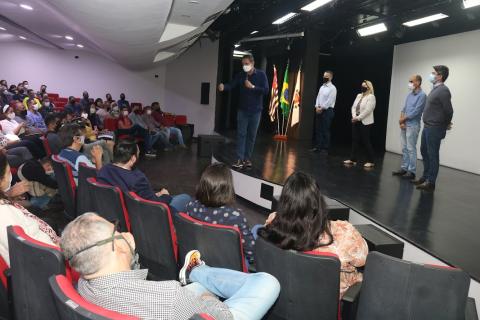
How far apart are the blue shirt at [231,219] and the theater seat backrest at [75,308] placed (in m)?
1.28

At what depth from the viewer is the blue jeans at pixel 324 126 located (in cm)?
788

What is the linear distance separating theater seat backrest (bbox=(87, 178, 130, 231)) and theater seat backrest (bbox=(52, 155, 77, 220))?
80 centimetres

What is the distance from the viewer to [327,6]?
7.98 m

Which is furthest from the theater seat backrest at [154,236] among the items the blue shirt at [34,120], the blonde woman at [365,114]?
the blue shirt at [34,120]

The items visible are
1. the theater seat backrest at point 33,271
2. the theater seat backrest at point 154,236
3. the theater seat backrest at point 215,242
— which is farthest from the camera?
the theater seat backrest at point 154,236

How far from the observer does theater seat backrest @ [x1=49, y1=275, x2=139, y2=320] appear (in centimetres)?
105

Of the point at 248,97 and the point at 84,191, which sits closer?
the point at 84,191

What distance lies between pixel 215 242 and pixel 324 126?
6.22 metres

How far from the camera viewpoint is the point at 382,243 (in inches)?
117

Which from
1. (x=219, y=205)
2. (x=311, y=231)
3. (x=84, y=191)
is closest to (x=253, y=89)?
(x=84, y=191)

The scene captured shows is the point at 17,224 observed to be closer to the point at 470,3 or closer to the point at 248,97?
the point at 248,97

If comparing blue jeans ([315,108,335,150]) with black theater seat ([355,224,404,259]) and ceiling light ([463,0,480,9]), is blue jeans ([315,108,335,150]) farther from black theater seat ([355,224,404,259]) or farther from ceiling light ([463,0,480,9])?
black theater seat ([355,224,404,259])

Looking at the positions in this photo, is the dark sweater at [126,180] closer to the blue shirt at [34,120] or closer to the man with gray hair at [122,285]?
the man with gray hair at [122,285]

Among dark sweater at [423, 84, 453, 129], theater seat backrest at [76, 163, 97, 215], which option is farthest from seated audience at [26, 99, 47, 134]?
dark sweater at [423, 84, 453, 129]
